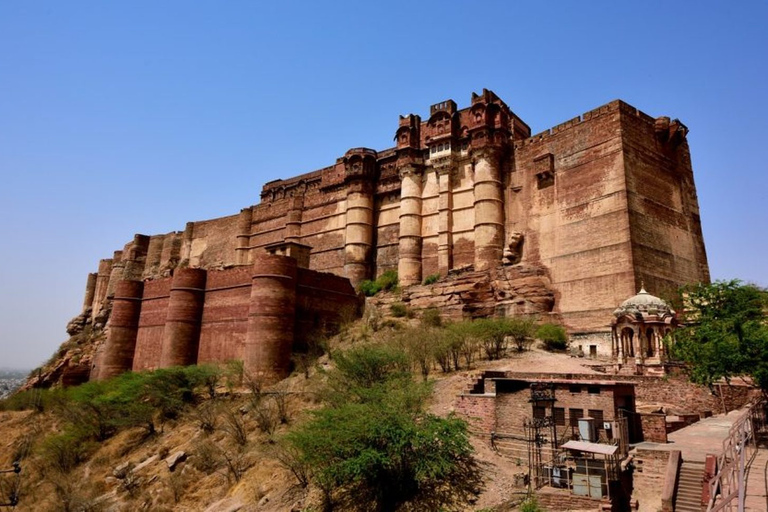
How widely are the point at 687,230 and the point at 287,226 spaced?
24.3 m

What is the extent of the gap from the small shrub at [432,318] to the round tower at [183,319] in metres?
10.1

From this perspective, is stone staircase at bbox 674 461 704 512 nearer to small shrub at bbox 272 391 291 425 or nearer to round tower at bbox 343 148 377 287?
small shrub at bbox 272 391 291 425

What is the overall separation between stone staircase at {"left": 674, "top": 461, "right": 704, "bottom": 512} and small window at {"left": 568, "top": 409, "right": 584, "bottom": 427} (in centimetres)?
242

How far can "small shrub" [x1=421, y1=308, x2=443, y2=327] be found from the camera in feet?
79.7

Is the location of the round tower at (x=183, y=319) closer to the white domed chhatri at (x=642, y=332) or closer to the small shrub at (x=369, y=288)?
the small shrub at (x=369, y=288)

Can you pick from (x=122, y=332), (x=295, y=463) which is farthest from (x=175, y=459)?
(x=122, y=332)

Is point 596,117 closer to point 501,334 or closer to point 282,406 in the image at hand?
point 501,334

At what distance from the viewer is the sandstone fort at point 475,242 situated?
2361 cm

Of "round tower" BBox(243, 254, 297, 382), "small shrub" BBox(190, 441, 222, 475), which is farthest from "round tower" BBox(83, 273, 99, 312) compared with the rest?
"small shrub" BBox(190, 441, 222, 475)

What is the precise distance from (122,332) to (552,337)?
812 inches

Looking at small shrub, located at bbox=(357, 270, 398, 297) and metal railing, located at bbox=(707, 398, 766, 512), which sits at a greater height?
small shrub, located at bbox=(357, 270, 398, 297)

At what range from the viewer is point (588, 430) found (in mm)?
12508

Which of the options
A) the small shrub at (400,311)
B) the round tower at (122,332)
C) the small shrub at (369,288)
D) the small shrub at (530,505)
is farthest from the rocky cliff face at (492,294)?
the small shrub at (530,505)

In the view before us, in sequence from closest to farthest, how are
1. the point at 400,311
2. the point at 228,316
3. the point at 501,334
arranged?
the point at 501,334
the point at 228,316
the point at 400,311
